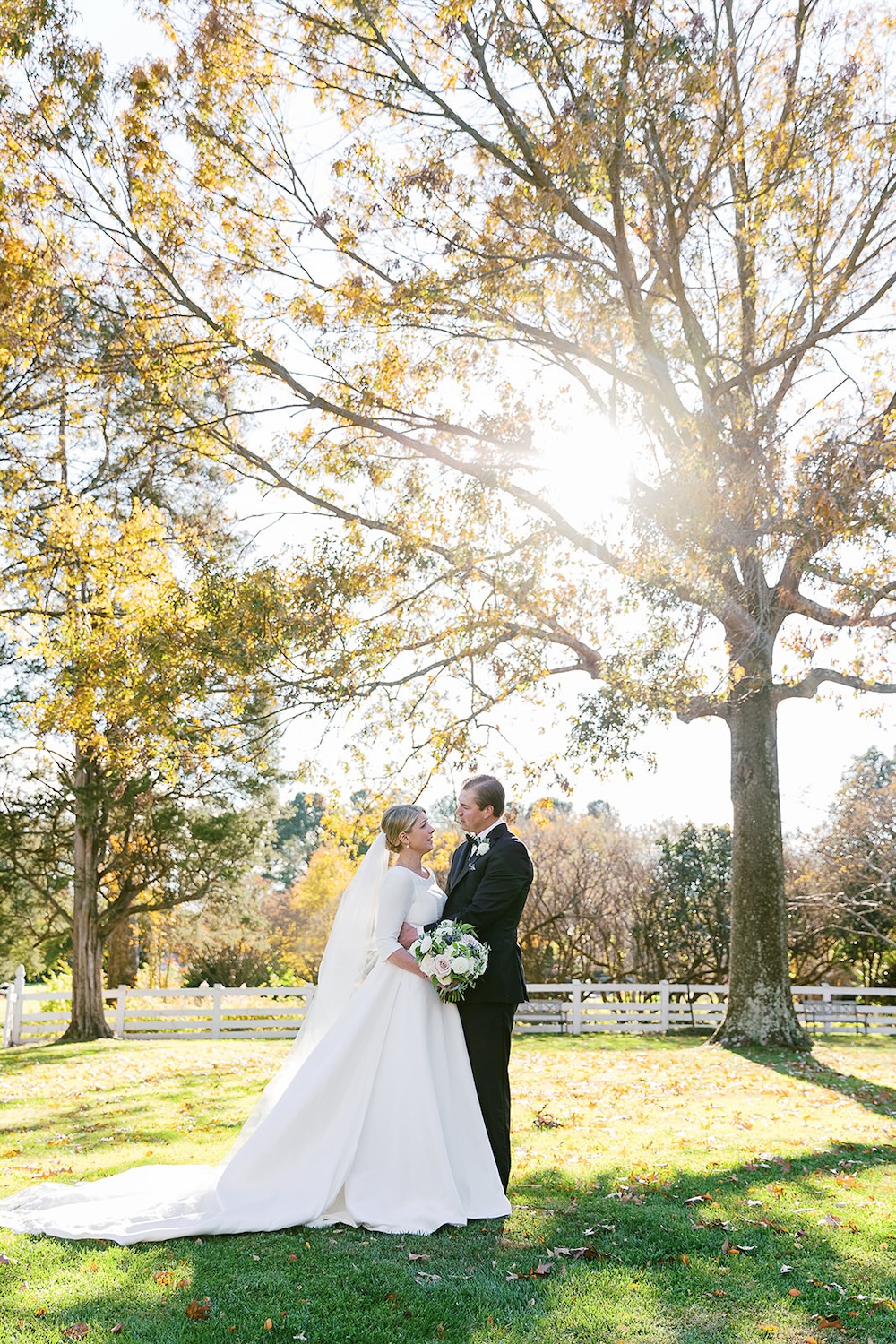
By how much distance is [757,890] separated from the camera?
14.1 metres

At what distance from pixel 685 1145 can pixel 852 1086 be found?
4342 mm

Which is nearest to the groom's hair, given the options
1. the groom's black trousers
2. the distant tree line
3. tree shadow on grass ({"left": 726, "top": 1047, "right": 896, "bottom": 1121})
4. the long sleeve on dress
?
the long sleeve on dress

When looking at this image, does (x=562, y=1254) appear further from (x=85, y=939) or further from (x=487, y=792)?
(x=85, y=939)

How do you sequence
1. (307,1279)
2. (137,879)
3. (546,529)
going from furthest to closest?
(137,879)
(546,529)
(307,1279)

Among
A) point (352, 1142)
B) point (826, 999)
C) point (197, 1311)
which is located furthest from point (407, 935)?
point (826, 999)

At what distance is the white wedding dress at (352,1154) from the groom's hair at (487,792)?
0.88 meters

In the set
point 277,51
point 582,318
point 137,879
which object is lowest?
point 137,879

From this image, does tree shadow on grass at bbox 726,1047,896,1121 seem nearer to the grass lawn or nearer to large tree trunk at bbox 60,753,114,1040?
the grass lawn

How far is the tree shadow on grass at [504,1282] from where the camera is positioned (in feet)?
12.2

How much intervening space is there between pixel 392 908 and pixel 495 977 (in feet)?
2.24

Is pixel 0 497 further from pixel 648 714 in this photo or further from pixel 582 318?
pixel 648 714

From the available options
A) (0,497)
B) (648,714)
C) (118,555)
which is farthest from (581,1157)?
(0,497)

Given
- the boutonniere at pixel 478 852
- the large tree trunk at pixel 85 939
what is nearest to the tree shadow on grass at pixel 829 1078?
the boutonniere at pixel 478 852

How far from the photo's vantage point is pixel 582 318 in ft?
46.0
